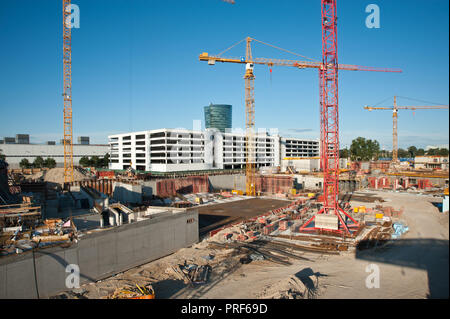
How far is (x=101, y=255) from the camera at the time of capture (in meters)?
14.1

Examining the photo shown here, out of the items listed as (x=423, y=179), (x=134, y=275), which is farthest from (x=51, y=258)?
(x=423, y=179)

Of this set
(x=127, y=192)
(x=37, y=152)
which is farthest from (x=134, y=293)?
(x=37, y=152)

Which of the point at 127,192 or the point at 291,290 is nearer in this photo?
the point at 291,290

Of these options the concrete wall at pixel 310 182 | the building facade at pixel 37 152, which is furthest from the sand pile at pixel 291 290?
the building facade at pixel 37 152

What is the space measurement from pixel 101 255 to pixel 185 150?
4957cm

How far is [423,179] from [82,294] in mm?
46901

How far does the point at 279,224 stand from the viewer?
2372cm

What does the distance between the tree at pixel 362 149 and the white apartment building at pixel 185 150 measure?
25836mm

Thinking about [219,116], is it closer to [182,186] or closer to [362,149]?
[362,149]

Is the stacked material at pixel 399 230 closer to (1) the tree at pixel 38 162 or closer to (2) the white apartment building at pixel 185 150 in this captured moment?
(2) the white apartment building at pixel 185 150

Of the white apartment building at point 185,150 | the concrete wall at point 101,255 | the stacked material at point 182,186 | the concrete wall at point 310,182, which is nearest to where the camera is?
the concrete wall at point 101,255

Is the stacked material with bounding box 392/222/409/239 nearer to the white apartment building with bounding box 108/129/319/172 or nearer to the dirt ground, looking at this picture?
the dirt ground

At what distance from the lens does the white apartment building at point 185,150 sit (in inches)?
2389
